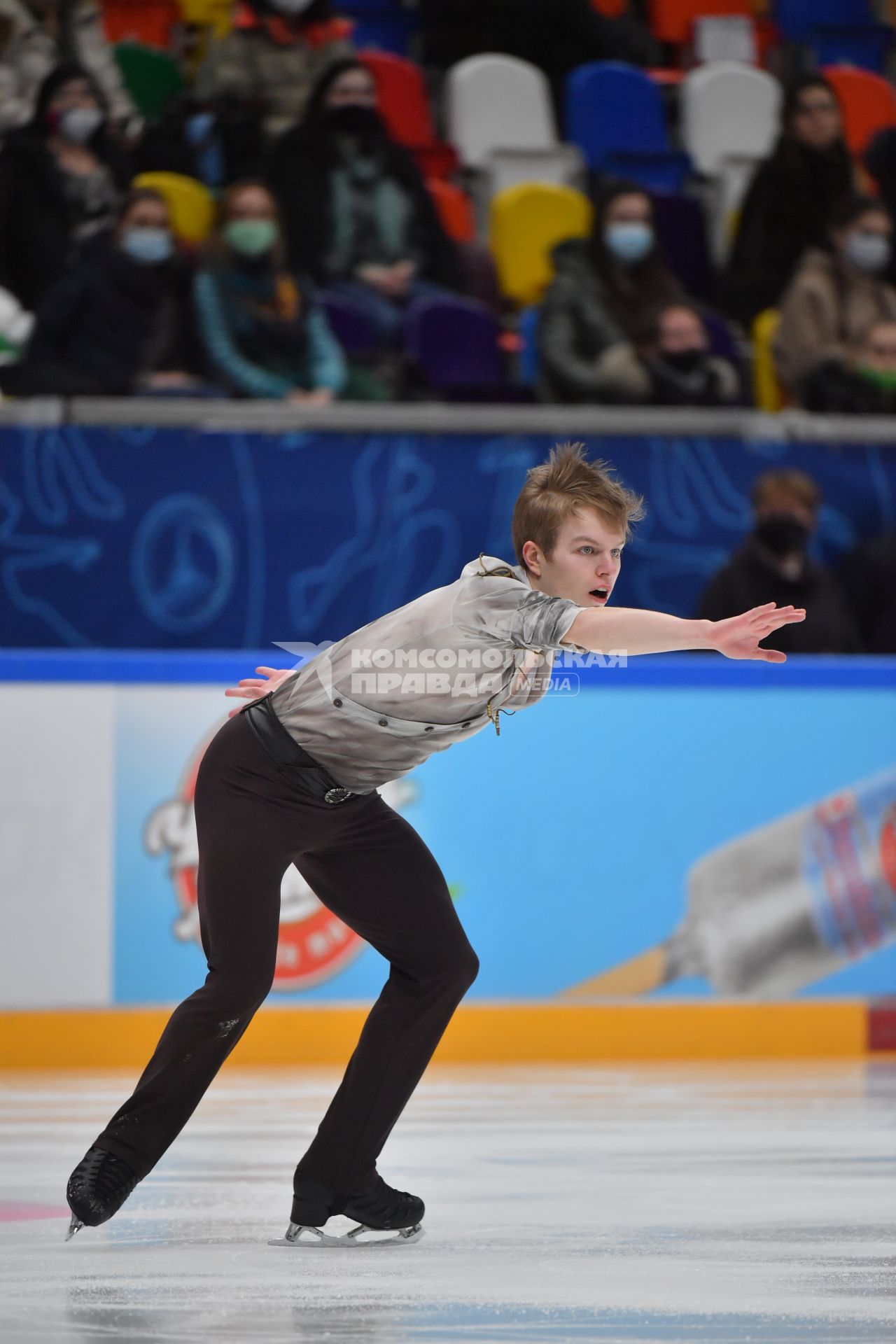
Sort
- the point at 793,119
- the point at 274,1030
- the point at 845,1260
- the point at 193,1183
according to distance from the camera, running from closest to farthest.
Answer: the point at 845,1260 < the point at 193,1183 < the point at 274,1030 < the point at 793,119

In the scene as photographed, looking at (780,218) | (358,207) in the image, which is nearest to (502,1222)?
(358,207)

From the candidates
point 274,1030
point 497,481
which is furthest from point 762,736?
point 274,1030

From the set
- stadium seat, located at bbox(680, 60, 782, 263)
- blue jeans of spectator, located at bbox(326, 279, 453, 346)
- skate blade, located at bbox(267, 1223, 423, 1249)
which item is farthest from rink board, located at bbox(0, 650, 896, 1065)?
stadium seat, located at bbox(680, 60, 782, 263)

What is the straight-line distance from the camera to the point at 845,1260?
300 cm

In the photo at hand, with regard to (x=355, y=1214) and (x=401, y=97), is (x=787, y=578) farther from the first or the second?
(x=401, y=97)

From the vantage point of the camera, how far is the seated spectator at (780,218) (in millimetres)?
8797

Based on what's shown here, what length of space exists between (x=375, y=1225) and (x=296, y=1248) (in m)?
0.16

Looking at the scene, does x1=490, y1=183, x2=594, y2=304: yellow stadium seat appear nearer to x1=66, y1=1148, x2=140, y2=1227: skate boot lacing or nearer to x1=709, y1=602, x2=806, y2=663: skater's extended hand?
x1=66, y1=1148, x2=140, y2=1227: skate boot lacing

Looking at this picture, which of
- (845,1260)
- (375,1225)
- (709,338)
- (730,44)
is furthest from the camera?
(730,44)

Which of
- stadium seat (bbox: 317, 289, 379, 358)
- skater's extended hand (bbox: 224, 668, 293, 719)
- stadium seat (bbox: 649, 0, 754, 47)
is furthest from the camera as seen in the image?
stadium seat (bbox: 649, 0, 754, 47)

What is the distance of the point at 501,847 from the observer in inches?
237

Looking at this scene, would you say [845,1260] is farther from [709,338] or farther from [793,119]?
[793,119]

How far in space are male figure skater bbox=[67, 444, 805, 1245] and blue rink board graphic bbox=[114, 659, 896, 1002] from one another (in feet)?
8.21

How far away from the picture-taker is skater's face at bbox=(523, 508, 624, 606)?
3012 mm
